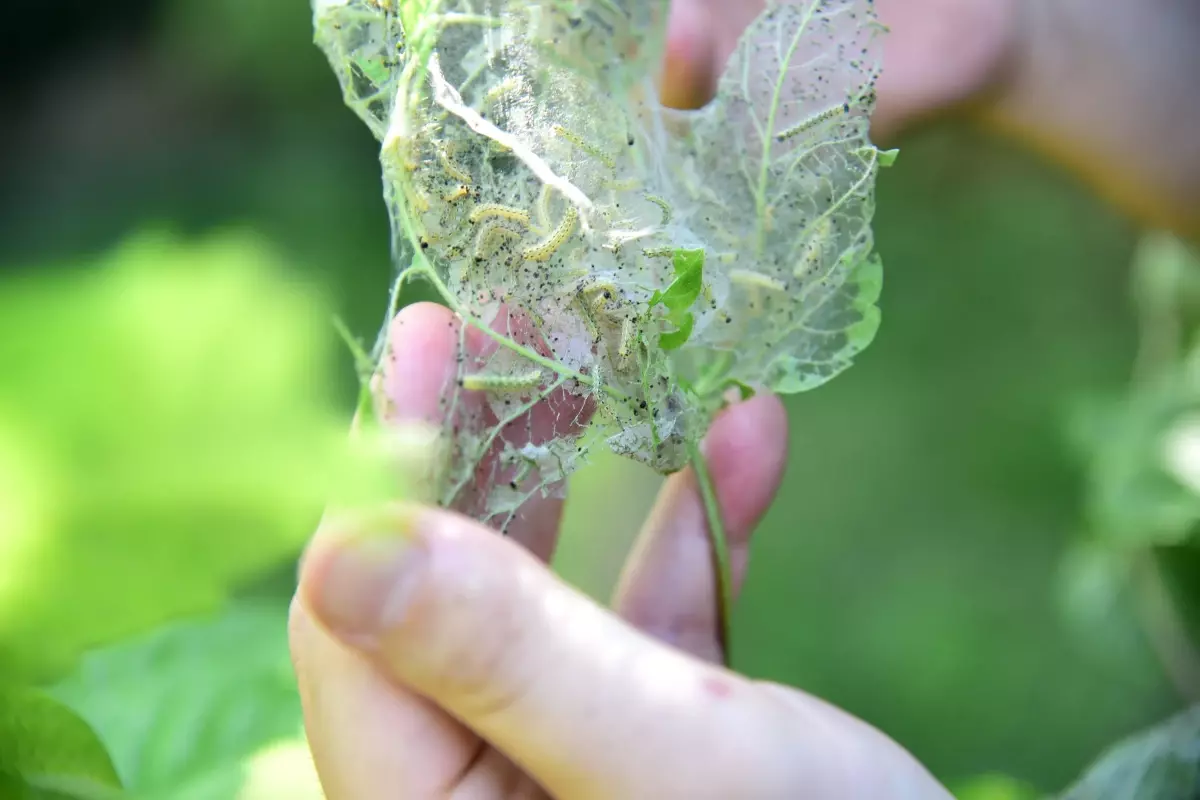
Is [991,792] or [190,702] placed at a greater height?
[190,702]

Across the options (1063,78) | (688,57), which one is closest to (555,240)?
(688,57)

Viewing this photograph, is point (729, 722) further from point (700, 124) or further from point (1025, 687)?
point (1025, 687)

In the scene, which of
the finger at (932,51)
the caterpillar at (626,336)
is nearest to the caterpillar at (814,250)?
the caterpillar at (626,336)

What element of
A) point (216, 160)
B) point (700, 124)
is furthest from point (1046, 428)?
point (216, 160)

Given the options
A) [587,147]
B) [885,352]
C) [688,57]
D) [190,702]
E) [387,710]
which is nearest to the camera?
[387,710]

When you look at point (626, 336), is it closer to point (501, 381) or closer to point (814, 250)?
point (501, 381)
